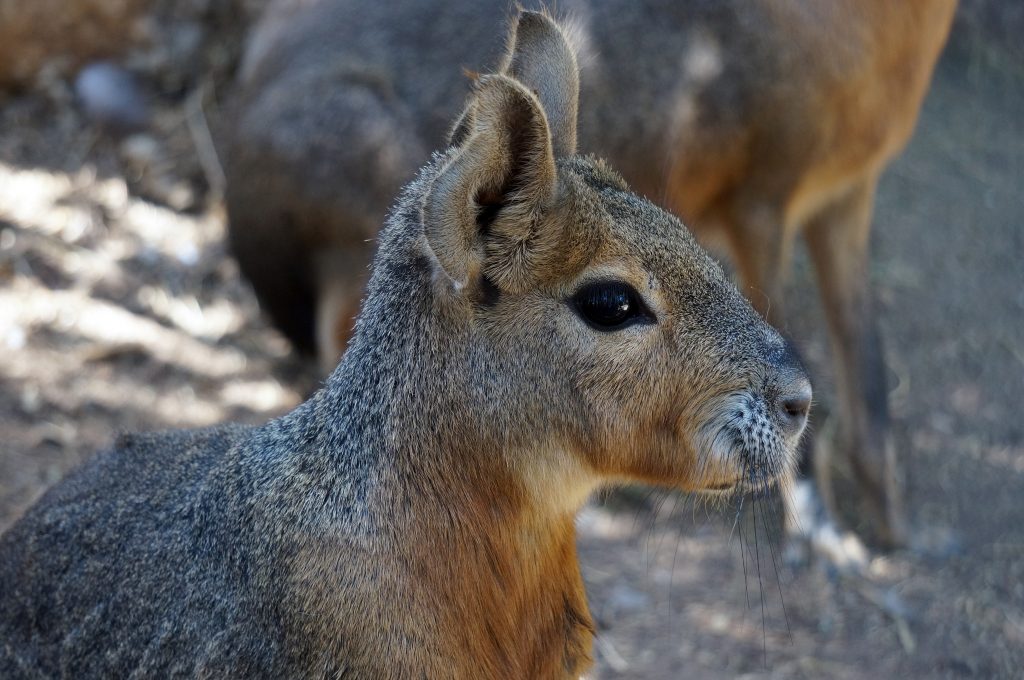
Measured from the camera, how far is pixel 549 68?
2359mm

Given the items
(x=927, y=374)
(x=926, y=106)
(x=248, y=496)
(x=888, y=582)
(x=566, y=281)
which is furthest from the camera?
(x=926, y=106)

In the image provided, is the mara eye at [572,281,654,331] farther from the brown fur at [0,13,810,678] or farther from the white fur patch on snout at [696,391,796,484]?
the white fur patch on snout at [696,391,796,484]

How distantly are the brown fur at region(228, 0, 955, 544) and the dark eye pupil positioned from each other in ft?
4.71

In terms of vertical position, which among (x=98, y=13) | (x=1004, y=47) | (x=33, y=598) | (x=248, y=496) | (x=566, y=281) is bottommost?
(x=1004, y=47)

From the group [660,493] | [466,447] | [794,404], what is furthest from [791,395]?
[660,493]

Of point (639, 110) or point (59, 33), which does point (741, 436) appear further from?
point (59, 33)

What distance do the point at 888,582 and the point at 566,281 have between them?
2437 mm

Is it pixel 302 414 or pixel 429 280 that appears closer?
pixel 429 280

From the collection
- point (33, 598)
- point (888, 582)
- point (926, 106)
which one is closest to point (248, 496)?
point (33, 598)

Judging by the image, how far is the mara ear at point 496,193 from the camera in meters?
1.84

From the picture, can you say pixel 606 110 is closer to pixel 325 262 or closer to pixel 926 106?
pixel 325 262

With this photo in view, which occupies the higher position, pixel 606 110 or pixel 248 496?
pixel 248 496

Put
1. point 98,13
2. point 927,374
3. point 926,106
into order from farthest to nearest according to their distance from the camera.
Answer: point 926,106 < point 98,13 < point 927,374

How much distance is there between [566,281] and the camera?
2025 mm
